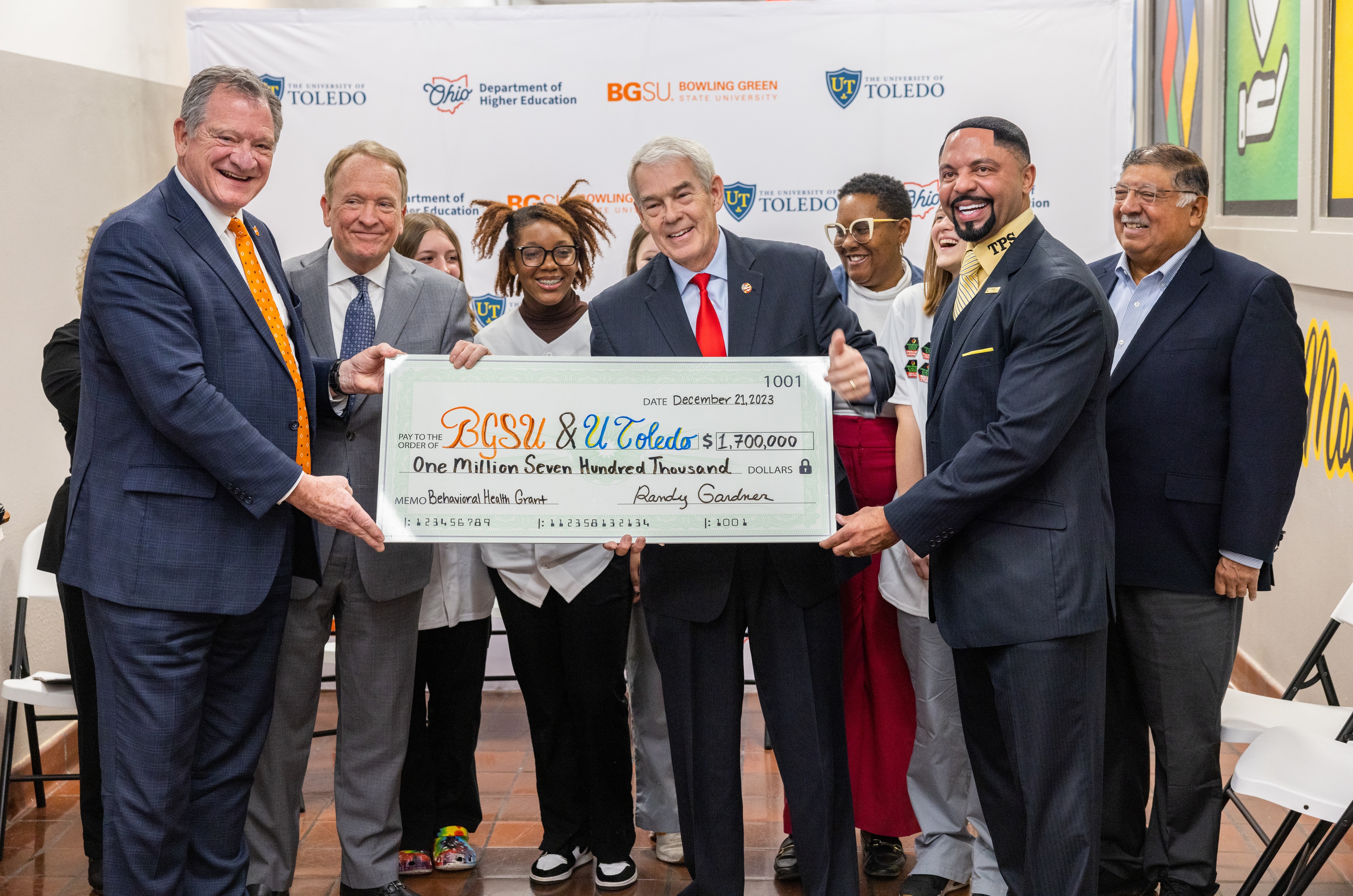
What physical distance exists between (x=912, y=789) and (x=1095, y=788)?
31.7 inches

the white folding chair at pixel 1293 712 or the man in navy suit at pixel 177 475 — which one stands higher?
the man in navy suit at pixel 177 475

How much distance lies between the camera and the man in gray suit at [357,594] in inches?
125

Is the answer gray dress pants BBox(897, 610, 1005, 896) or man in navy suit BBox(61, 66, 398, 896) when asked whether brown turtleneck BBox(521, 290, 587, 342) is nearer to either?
man in navy suit BBox(61, 66, 398, 896)

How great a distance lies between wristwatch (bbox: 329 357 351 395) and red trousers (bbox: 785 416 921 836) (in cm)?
139

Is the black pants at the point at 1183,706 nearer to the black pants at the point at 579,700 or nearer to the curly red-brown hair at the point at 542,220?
the black pants at the point at 579,700

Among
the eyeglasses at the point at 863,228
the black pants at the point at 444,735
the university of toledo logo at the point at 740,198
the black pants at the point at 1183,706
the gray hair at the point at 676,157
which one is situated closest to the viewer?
the gray hair at the point at 676,157

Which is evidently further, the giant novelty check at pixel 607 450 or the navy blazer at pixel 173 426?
the giant novelty check at pixel 607 450

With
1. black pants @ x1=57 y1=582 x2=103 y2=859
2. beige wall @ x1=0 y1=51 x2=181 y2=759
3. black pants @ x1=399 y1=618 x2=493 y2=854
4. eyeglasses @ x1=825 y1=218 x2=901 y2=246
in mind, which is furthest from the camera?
beige wall @ x1=0 y1=51 x2=181 y2=759

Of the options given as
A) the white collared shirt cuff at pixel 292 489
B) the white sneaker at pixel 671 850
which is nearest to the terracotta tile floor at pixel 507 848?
the white sneaker at pixel 671 850

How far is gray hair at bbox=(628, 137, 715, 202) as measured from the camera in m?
2.87

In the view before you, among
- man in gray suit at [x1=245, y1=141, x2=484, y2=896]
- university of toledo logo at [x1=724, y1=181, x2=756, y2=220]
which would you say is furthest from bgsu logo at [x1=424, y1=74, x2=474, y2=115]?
man in gray suit at [x1=245, y1=141, x2=484, y2=896]

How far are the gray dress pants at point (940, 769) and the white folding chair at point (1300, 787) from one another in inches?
28.7

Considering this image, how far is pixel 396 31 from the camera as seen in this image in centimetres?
543

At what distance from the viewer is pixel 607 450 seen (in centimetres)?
282
